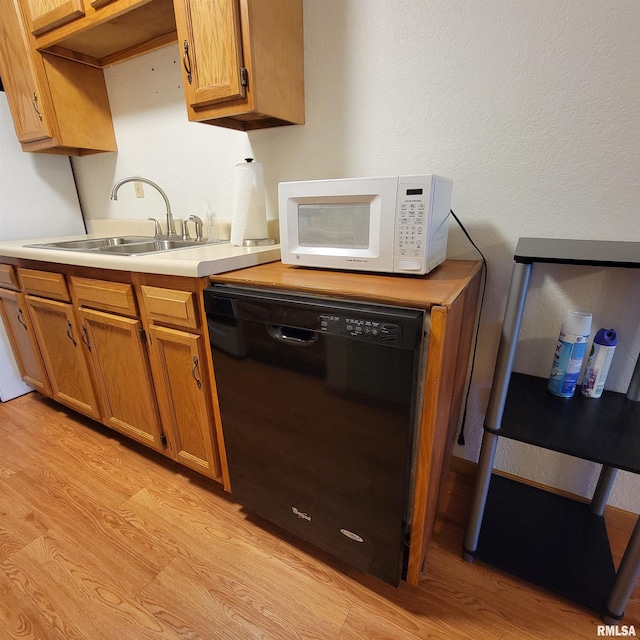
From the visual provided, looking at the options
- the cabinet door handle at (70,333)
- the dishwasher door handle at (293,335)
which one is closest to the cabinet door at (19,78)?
the cabinet door handle at (70,333)

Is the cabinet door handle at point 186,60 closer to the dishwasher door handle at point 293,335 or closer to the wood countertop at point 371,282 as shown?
the wood countertop at point 371,282

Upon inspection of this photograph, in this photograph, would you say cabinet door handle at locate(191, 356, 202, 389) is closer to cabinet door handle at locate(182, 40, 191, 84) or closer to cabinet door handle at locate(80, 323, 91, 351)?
cabinet door handle at locate(80, 323, 91, 351)

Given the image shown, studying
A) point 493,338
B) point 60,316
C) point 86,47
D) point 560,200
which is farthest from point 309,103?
point 60,316

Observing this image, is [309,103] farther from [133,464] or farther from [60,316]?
[133,464]

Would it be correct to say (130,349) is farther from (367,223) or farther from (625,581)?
(625,581)

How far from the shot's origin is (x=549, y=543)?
112cm

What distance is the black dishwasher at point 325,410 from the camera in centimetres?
79

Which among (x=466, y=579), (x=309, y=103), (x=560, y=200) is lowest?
(x=466, y=579)

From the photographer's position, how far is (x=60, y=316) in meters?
1.56

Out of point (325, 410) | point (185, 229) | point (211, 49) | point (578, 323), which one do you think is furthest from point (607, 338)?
point (185, 229)

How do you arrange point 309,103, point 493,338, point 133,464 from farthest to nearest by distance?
point 133,464 → point 309,103 → point 493,338

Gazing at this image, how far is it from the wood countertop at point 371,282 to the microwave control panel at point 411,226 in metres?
0.06

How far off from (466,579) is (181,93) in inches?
90.8

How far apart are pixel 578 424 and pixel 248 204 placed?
4.40ft
